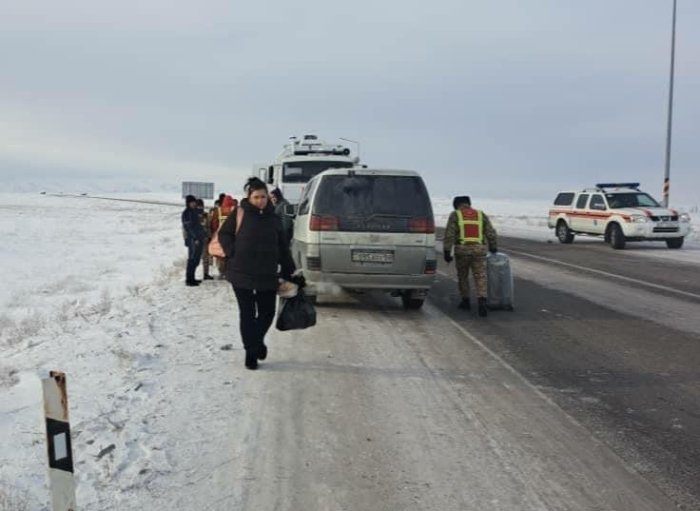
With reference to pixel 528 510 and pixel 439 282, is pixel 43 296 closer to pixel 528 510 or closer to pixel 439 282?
pixel 439 282

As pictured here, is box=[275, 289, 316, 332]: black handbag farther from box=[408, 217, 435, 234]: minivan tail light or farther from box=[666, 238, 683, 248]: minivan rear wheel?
box=[666, 238, 683, 248]: minivan rear wheel

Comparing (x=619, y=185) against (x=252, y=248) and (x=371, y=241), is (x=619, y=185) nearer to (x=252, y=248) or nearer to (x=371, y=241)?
(x=371, y=241)

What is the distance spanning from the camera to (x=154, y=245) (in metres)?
27.8

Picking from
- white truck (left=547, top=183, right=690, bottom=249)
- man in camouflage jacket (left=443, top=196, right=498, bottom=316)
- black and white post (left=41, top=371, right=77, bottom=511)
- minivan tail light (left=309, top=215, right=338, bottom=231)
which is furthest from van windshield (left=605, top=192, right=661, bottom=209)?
black and white post (left=41, top=371, right=77, bottom=511)

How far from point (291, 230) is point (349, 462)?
8614 mm

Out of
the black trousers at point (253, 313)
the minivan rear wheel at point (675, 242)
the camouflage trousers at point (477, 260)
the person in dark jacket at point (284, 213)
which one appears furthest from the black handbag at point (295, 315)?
the minivan rear wheel at point (675, 242)

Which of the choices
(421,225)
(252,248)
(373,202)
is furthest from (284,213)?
(252,248)

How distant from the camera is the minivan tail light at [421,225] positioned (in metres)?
9.40

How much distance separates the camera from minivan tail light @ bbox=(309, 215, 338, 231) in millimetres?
9391

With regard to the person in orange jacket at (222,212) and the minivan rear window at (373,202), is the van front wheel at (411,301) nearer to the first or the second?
the minivan rear window at (373,202)

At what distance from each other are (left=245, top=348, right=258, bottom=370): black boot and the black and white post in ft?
10.7

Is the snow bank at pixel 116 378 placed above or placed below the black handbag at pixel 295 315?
below

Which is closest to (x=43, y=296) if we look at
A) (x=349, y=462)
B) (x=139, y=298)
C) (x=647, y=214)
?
(x=139, y=298)

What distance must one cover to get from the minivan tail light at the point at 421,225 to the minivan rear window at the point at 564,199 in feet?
59.8
